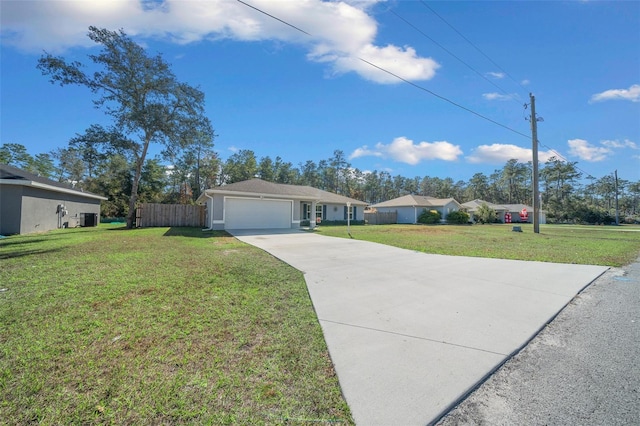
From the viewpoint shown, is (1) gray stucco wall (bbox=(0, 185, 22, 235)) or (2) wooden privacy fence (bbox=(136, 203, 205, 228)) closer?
(1) gray stucco wall (bbox=(0, 185, 22, 235))

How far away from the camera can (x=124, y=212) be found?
1240 inches

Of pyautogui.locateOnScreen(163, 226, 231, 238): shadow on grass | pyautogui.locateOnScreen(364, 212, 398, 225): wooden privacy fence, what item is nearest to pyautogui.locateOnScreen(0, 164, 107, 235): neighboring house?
pyautogui.locateOnScreen(163, 226, 231, 238): shadow on grass

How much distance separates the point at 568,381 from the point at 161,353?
3662mm

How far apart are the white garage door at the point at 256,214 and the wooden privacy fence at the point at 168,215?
162 inches

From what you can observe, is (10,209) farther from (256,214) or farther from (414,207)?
(414,207)

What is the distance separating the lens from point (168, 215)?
747 inches

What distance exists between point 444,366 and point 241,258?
5933 mm

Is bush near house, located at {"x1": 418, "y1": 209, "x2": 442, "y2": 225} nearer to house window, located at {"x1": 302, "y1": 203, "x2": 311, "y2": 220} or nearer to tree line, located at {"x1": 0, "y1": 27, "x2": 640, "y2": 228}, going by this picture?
house window, located at {"x1": 302, "y1": 203, "x2": 311, "y2": 220}

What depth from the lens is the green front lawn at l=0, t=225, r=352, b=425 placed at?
1.88 metres

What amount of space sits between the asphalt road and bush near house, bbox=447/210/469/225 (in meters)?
32.1

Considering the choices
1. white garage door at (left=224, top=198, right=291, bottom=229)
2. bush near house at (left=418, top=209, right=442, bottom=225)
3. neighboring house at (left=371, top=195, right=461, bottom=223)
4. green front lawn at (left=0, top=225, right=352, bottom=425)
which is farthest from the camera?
neighboring house at (left=371, top=195, right=461, bottom=223)

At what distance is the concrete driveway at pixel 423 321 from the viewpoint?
2.16 m

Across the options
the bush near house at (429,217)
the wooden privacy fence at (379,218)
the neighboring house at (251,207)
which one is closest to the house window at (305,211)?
the neighboring house at (251,207)

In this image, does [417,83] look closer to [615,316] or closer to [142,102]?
[615,316]
